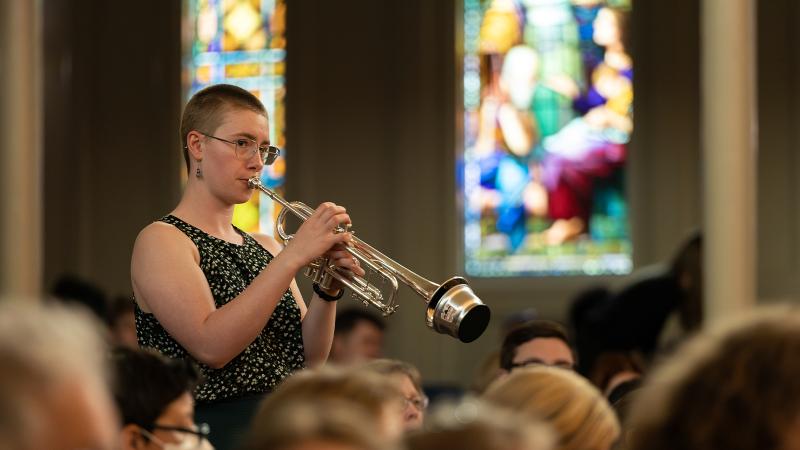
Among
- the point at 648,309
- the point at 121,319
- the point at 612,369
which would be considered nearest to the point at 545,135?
the point at 648,309

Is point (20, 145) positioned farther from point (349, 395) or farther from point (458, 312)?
point (349, 395)

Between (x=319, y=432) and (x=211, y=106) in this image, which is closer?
(x=319, y=432)

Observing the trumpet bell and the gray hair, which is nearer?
the gray hair

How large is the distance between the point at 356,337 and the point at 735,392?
21.6ft

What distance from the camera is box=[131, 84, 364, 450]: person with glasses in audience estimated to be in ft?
9.53

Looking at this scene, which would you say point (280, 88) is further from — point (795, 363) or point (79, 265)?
point (795, 363)

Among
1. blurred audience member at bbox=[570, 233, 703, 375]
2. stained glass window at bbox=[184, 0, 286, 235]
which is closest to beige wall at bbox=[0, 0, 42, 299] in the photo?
blurred audience member at bbox=[570, 233, 703, 375]

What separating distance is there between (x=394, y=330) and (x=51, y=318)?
8914 millimetres

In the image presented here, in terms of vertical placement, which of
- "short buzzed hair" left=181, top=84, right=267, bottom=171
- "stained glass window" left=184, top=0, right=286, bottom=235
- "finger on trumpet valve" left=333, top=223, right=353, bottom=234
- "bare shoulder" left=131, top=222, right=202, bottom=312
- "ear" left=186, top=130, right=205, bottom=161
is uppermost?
"stained glass window" left=184, top=0, right=286, bottom=235

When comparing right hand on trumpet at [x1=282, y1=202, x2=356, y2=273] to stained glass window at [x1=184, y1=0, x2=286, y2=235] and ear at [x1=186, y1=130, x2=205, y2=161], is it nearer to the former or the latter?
ear at [x1=186, y1=130, x2=205, y2=161]

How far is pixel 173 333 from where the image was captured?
9.65ft

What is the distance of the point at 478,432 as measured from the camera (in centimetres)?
143

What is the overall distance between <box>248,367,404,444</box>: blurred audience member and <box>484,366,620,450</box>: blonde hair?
0.25 meters

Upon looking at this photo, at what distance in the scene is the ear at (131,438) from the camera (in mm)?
2412
